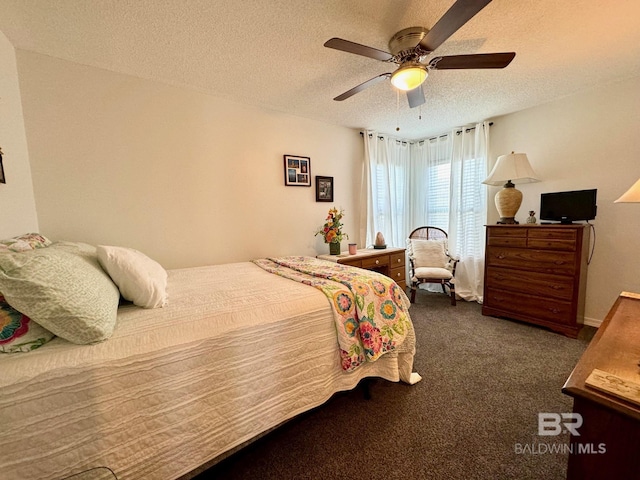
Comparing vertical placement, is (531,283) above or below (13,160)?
below

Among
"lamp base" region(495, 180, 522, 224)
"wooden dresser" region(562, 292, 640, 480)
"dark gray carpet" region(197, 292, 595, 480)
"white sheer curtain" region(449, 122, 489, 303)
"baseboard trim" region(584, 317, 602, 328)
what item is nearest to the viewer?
"wooden dresser" region(562, 292, 640, 480)

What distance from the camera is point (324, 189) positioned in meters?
3.42

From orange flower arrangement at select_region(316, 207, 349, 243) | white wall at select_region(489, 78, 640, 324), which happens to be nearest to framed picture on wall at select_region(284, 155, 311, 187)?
orange flower arrangement at select_region(316, 207, 349, 243)

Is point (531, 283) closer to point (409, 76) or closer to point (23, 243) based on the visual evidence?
point (409, 76)

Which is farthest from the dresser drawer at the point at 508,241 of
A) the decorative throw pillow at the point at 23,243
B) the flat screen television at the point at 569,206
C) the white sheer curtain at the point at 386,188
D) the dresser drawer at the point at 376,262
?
the decorative throw pillow at the point at 23,243

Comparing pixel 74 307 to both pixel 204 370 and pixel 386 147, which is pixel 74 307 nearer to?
pixel 204 370

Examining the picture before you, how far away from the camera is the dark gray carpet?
47.9 inches

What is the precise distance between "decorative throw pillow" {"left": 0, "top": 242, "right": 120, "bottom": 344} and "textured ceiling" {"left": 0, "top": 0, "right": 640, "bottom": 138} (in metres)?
1.52

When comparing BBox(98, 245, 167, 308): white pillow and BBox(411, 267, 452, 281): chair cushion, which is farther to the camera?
BBox(411, 267, 452, 281): chair cushion

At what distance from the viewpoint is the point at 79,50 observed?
1.84m

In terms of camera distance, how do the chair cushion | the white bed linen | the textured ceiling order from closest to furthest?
1. the white bed linen
2. the textured ceiling
3. the chair cushion

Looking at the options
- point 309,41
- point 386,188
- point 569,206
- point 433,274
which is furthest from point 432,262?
point 309,41

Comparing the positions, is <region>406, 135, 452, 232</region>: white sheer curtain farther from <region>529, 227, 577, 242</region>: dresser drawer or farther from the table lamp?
<region>529, 227, 577, 242</region>: dresser drawer

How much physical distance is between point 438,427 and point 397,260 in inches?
84.0
